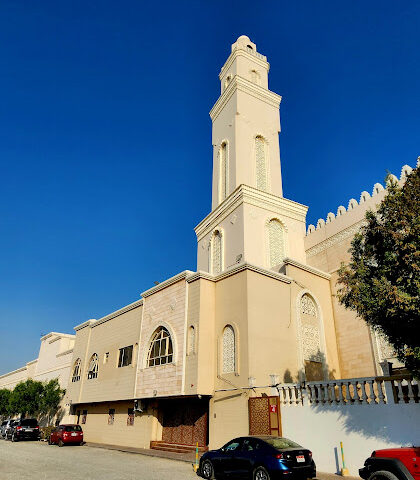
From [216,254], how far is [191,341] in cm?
750

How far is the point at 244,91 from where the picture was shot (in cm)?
2767

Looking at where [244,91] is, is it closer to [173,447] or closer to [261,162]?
[261,162]

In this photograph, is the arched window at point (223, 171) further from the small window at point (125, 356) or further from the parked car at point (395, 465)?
the parked car at point (395, 465)

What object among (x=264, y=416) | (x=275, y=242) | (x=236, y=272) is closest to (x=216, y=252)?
(x=275, y=242)

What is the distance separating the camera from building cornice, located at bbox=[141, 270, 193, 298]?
759 inches

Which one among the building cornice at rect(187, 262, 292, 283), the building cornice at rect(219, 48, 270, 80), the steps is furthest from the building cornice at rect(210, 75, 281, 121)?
the steps

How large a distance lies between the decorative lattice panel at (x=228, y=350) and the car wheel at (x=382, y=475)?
883 cm

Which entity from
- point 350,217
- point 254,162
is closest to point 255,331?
point 350,217

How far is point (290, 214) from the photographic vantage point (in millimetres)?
24344

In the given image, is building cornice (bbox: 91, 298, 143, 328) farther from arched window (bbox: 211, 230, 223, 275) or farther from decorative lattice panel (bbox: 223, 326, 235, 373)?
decorative lattice panel (bbox: 223, 326, 235, 373)

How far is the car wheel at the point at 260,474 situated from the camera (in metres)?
9.16

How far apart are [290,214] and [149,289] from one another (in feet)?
32.9

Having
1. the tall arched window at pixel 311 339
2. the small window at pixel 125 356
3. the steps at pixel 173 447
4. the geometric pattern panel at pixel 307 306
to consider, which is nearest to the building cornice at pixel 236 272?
→ the geometric pattern panel at pixel 307 306

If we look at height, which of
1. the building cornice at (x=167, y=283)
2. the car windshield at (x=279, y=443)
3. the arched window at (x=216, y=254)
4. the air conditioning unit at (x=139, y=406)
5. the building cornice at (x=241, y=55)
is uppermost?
the building cornice at (x=241, y=55)
